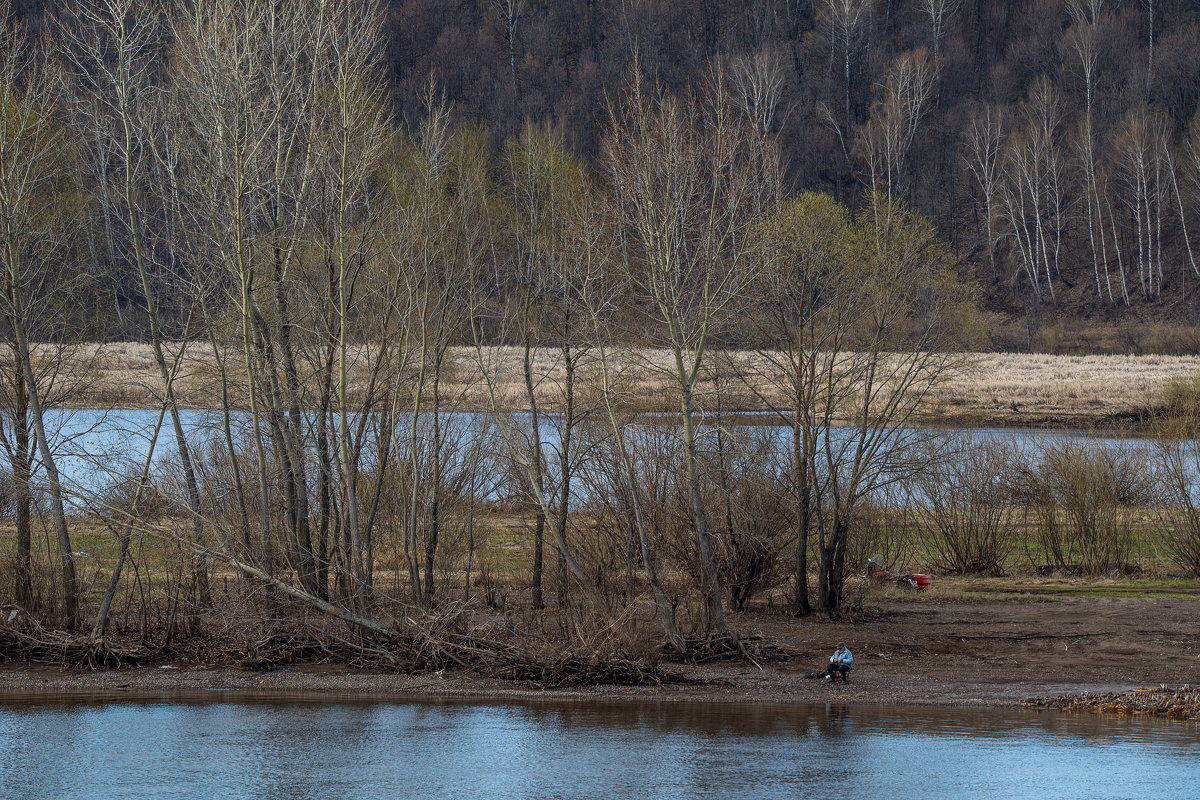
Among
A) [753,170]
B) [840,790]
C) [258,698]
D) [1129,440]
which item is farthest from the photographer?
[1129,440]

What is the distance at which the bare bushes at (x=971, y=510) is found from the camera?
29750 mm

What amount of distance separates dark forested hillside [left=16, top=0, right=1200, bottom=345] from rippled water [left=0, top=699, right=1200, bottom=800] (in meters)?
59.1

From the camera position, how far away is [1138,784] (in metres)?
12.7

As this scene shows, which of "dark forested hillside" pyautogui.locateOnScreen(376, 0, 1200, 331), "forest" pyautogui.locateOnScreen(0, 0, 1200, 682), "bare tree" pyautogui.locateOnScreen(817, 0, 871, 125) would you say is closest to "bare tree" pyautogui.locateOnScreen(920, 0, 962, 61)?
"dark forested hillside" pyautogui.locateOnScreen(376, 0, 1200, 331)

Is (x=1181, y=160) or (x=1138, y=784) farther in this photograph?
(x=1181, y=160)

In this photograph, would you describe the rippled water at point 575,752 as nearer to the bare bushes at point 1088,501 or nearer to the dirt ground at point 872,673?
the dirt ground at point 872,673

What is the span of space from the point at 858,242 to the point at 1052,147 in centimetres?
7117

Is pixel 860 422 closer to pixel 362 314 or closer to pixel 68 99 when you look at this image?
pixel 362 314

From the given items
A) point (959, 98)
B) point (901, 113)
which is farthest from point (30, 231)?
point (959, 98)

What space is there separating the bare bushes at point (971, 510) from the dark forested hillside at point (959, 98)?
142 ft

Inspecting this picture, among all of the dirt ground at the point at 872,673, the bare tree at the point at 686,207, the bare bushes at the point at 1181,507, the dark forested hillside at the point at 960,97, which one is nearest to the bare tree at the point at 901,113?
the dark forested hillside at the point at 960,97

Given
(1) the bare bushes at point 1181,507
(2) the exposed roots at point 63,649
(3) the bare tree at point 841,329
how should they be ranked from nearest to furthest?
(2) the exposed roots at point 63,649, (3) the bare tree at point 841,329, (1) the bare bushes at point 1181,507

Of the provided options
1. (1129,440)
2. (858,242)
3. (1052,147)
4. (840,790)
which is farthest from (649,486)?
(1052,147)

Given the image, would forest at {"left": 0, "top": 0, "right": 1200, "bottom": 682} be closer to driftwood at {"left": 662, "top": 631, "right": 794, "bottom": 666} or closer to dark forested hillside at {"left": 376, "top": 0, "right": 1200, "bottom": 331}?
driftwood at {"left": 662, "top": 631, "right": 794, "bottom": 666}
